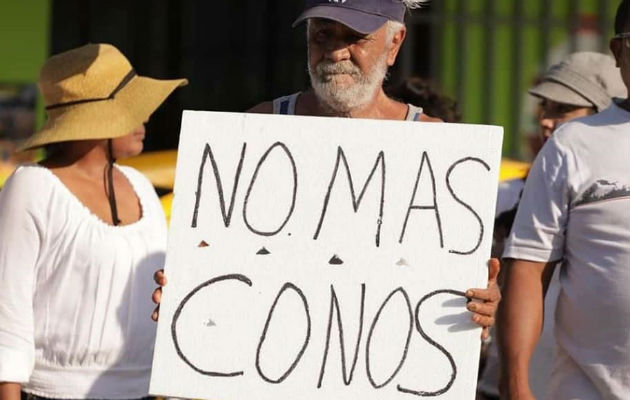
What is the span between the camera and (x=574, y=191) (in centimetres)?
396

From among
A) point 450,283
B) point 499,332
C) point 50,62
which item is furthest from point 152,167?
point 450,283

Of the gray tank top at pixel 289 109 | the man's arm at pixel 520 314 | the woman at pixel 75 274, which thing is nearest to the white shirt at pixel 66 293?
the woman at pixel 75 274

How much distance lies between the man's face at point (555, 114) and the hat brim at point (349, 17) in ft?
5.57

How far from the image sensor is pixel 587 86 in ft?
17.5

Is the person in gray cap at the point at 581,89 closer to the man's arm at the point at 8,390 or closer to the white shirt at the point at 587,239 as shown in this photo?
the white shirt at the point at 587,239

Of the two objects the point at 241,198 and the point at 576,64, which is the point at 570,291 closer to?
the point at 241,198

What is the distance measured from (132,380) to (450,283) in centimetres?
121

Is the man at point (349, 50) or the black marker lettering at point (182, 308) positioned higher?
the man at point (349, 50)

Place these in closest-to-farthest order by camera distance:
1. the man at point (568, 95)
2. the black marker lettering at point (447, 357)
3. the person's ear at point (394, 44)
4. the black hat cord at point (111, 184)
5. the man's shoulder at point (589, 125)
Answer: the black marker lettering at point (447, 357) < the person's ear at point (394, 44) < the man's shoulder at point (589, 125) < the black hat cord at point (111, 184) < the man at point (568, 95)

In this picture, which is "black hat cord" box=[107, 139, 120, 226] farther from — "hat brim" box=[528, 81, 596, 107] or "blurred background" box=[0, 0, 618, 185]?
"blurred background" box=[0, 0, 618, 185]

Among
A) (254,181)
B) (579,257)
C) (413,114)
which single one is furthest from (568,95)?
(254,181)

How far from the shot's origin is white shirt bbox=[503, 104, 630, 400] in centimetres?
392

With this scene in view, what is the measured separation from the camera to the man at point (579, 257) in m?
3.92

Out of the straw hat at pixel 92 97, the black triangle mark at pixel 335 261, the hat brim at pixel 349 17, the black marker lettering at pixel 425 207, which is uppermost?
the hat brim at pixel 349 17
